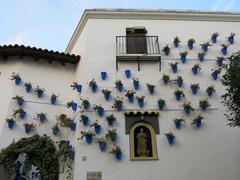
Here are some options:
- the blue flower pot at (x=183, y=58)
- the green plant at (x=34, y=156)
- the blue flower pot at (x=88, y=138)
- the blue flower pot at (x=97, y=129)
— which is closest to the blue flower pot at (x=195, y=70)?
the blue flower pot at (x=183, y=58)

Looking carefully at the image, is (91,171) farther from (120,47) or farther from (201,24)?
(201,24)

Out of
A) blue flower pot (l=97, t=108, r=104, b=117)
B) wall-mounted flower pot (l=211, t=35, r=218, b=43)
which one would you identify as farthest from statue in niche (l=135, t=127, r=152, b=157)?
wall-mounted flower pot (l=211, t=35, r=218, b=43)

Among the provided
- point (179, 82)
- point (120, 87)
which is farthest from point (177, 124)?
point (120, 87)

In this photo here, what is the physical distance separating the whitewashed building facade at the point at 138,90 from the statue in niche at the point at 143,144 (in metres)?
0.10

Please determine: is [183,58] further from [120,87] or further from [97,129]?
[97,129]

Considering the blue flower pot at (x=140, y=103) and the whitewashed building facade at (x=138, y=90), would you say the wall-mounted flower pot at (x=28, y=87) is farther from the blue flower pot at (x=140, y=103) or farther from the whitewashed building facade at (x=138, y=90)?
the blue flower pot at (x=140, y=103)

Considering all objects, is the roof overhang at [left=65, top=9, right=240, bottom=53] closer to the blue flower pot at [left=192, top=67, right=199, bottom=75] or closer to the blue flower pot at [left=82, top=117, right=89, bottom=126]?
the blue flower pot at [left=192, top=67, right=199, bottom=75]

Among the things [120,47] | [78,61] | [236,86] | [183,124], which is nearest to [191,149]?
[183,124]

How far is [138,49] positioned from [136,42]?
1.21 feet

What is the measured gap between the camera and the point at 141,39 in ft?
36.8

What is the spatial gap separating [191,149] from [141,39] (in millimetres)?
4723

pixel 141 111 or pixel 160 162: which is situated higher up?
pixel 141 111

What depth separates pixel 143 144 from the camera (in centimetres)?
900

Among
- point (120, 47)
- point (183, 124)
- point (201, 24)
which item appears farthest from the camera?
point (201, 24)
